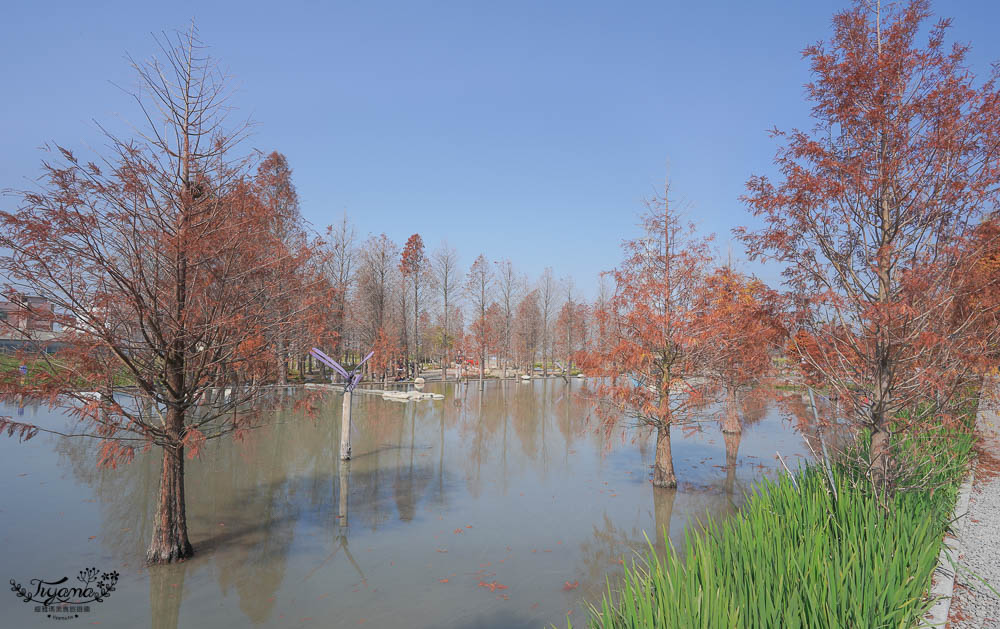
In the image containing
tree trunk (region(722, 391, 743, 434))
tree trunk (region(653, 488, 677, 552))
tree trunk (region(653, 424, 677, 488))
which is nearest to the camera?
tree trunk (region(653, 488, 677, 552))

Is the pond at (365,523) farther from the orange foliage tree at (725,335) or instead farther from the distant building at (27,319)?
the distant building at (27,319)

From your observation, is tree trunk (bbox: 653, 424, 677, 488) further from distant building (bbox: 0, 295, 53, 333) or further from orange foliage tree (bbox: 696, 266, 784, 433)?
distant building (bbox: 0, 295, 53, 333)

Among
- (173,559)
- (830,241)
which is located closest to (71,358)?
(173,559)

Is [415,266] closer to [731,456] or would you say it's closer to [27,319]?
[731,456]

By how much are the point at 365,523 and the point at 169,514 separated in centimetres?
307

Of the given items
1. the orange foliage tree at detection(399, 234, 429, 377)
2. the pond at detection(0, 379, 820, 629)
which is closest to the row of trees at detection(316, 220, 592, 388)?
the orange foliage tree at detection(399, 234, 429, 377)

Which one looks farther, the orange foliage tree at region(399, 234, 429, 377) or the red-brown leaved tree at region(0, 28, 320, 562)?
the orange foliage tree at region(399, 234, 429, 377)

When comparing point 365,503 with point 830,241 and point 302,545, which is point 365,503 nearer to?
point 302,545

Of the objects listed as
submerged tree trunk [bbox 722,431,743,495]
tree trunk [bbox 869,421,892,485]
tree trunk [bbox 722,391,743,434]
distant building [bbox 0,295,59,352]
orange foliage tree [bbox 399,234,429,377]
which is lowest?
submerged tree trunk [bbox 722,431,743,495]

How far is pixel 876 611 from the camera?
11.2ft

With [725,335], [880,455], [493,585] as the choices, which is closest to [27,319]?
[493,585]

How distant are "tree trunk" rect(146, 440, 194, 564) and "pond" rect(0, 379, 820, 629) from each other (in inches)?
9.6

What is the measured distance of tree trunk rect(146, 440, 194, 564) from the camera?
712cm

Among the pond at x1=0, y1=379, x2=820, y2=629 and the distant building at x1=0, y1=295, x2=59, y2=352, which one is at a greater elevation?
the distant building at x1=0, y1=295, x2=59, y2=352
